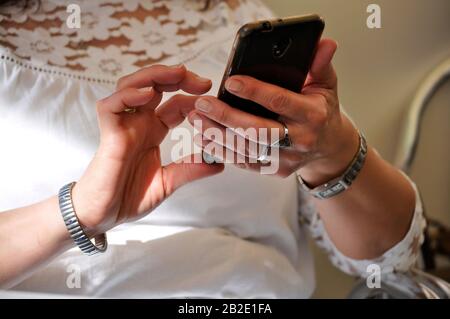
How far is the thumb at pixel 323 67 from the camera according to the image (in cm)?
39

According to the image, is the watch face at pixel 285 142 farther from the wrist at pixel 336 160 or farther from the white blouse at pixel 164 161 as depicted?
the white blouse at pixel 164 161

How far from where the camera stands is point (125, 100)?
14.8 inches

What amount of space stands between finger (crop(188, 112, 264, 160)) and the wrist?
0.10 meters

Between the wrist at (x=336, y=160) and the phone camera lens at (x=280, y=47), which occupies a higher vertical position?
the phone camera lens at (x=280, y=47)

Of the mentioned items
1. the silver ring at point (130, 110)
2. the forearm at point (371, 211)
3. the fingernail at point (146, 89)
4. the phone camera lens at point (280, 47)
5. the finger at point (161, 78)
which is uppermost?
the phone camera lens at point (280, 47)

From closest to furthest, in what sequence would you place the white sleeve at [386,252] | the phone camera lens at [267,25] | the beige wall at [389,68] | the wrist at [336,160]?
the phone camera lens at [267,25] → the wrist at [336,160] → the white sleeve at [386,252] → the beige wall at [389,68]

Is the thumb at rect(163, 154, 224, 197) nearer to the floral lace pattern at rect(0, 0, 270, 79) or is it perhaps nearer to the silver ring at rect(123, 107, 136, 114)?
the silver ring at rect(123, 107, 136, 114)

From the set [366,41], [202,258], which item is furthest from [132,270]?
[366,41]

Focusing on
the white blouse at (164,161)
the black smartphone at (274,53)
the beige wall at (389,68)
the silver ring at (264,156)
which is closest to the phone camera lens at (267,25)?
the black smartphone at (274,53)

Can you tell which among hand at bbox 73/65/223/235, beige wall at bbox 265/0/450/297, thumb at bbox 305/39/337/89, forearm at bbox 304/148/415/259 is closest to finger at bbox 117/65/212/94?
hand at bbox 73/65/223/235

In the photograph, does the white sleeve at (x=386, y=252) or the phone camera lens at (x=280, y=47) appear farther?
the white sleeve at (x=386, y=252)

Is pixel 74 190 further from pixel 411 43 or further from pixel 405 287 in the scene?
pixel 411 43

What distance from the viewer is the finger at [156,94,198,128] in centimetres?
44

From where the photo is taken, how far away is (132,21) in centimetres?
62
